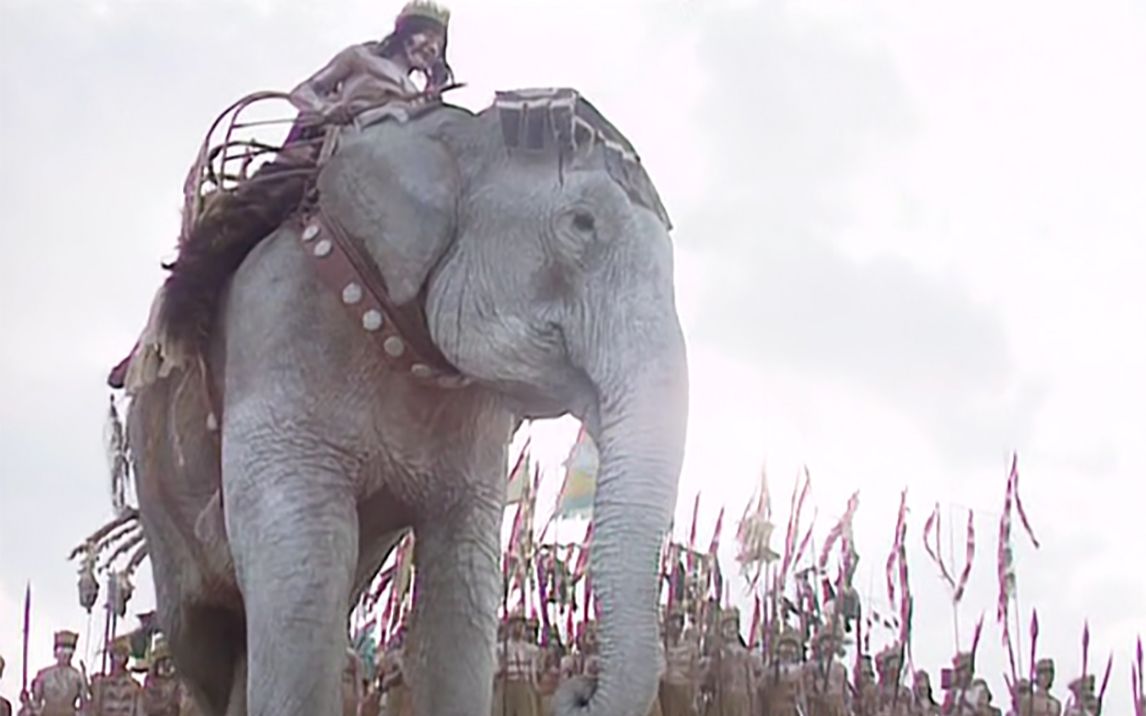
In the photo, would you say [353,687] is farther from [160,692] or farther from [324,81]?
[324,81]

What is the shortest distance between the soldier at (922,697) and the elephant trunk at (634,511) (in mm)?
6073

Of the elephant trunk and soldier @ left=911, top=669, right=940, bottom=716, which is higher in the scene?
soldier @ left=911, top=669, right=940, bottom=716

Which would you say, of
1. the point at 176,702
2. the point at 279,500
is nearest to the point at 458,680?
the point at 279,500

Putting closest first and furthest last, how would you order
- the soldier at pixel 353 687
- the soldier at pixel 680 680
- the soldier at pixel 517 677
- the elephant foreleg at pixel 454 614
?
the elephant foreleg at pixel 454 614
the soldier at pixel 353 687
the soldier at pixel 517 677
the soldier at pixel 680 680

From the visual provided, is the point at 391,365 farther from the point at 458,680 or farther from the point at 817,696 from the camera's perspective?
the point at 817,696

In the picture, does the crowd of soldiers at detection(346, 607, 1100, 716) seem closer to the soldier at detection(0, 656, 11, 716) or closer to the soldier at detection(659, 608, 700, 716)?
the soldier at detection(659, 608, 700, 716)

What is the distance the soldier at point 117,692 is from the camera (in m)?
7.00

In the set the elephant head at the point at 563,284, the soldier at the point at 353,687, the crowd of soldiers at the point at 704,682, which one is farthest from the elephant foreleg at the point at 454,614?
the crowd of soldiers at the point at 704,682

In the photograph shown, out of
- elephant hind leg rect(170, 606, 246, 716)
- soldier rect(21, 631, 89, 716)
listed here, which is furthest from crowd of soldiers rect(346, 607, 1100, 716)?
elephant hind leg rect(170, 606, 246, 716)

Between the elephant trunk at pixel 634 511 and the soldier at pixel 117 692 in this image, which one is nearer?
the elephant trunk at pixel 634 511

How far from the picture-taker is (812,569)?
988 centimetres

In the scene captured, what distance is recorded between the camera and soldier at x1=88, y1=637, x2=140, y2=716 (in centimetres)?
700

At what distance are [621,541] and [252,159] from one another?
1.14 m

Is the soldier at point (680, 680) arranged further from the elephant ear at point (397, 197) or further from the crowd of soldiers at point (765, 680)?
the elephant ear at point (397, 197)
